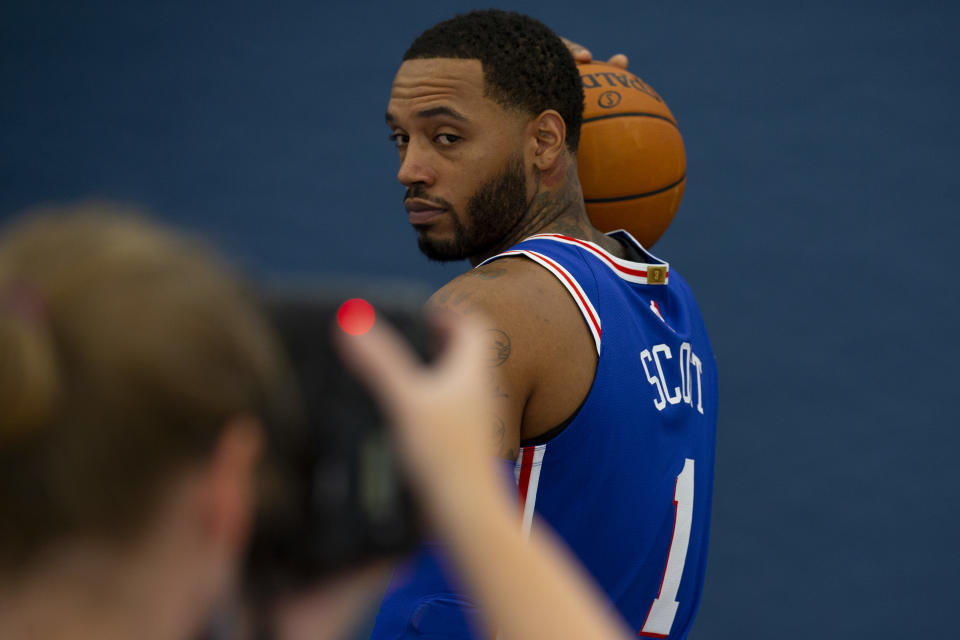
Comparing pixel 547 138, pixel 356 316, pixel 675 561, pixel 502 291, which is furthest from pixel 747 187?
pixel 356 316

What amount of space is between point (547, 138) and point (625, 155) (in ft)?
0.66

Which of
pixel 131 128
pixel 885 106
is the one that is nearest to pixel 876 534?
pixel 885 106

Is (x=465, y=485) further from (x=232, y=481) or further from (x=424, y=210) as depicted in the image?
(x=424, y=210)

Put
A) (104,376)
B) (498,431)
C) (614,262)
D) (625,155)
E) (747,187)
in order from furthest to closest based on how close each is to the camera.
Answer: (747,187), (625,155), (614,262), (498,431), (104,376)

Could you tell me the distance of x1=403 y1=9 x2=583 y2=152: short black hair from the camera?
1.13 metres

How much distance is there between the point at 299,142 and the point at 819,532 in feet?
6.55

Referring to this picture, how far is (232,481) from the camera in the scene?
35cm

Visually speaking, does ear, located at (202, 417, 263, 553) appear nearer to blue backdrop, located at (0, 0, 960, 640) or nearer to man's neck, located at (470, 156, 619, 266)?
man's neck, located at (470, 156, 619, 266)

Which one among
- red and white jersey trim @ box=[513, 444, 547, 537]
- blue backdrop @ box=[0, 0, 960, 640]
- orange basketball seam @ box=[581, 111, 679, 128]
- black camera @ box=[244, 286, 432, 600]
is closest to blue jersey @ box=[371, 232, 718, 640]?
red and white jersey trim @ box=[513, 444, 547, 537]

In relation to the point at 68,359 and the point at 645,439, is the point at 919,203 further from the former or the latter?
the point at 68,359

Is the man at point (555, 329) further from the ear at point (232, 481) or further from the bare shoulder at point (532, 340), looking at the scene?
the ear at point (232, 481)

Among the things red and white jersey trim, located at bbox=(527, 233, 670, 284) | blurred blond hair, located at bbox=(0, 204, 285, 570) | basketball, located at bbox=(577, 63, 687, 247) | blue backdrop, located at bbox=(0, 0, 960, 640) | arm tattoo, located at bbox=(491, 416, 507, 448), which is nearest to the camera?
blurred blond hair, located at bbox=(0, 204, 285, 570)

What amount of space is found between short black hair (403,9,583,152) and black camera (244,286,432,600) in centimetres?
81

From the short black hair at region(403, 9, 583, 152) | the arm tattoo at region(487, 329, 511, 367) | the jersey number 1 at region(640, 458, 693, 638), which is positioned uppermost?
the short black hair at region(403, 9, 583, 152)
